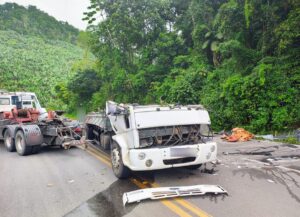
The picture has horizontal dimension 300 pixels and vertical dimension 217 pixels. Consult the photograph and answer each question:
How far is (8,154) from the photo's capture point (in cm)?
1080

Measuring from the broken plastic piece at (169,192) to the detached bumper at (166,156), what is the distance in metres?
0.57

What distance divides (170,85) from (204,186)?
17.1m

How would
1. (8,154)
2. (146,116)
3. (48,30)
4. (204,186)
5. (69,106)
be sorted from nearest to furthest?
1. (204,186)
2. (146,116)
3. (8,154)
4. (69,106)
5. (48,30)

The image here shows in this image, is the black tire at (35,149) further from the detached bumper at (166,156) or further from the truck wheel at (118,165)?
the detached bumper at (166,156)

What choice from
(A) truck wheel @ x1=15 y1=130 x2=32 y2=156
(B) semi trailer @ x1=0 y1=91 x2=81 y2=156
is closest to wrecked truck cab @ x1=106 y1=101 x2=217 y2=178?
(B) semi trailer @ x1=0 y1=91 x2=81 y2=156

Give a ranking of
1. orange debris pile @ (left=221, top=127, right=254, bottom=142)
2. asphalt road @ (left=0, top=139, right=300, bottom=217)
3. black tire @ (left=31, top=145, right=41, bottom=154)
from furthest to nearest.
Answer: orange debris pile @ (left=221, top=127, right=254, bottom=142) → black tire @ (left=31, top=145, right=41, bottom=154) → asphalt road @ (left=0, top=139, right=300, bottom=217)

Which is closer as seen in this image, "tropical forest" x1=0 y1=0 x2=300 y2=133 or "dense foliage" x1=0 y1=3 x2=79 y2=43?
"tropical forest" x1=0 y1=0 x2=300 y2=133

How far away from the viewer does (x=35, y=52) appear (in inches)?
2719

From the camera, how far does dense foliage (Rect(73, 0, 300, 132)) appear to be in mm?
14898

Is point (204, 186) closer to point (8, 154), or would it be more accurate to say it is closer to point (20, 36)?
point (8, 154)

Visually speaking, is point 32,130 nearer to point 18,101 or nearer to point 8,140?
point 8,140

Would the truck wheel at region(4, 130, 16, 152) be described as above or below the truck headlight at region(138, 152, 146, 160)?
below

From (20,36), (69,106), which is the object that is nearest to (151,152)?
(69,106)

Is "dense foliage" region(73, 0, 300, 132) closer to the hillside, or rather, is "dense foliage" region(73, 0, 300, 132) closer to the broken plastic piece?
the broken plastic piece
